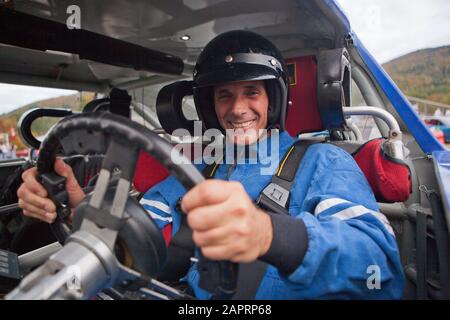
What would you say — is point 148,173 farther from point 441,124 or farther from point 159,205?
point 441,124

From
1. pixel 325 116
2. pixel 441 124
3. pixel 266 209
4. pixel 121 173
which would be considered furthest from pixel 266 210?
pixel 441 124

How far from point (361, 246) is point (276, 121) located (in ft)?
2.26

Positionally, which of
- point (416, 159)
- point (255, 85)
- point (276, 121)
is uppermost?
point (255, 85)

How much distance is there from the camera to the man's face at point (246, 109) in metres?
1.29

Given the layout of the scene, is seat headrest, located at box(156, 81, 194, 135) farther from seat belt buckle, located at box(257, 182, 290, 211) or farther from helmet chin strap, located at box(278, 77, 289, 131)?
seat belt buckle, located at box(257, 182, 290, 211)

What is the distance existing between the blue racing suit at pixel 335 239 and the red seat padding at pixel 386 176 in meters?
0.12

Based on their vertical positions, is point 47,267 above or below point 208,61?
below

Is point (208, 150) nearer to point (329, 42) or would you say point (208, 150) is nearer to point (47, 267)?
point (329, 42)

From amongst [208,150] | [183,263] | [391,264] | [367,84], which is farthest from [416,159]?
[183,263]

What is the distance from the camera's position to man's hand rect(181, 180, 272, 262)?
1.72 ft

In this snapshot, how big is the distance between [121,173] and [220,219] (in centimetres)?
22

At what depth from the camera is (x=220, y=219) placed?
52cm

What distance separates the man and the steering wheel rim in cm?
5

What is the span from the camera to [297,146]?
3.95 ft
